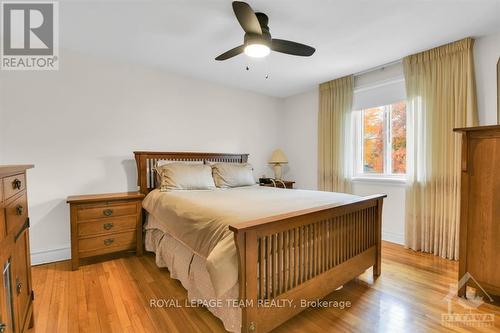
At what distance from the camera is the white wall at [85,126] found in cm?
257

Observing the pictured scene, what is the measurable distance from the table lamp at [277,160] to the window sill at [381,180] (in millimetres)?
1232

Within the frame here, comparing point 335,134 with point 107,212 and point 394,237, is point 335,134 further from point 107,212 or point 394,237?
point 107,212

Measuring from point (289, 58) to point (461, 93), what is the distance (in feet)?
6.19

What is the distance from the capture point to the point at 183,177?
287 cm

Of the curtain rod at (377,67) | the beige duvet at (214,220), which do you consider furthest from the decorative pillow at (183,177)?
the curtain rod at (377,67)

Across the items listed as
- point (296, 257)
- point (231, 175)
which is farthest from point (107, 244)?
point (296, 257)

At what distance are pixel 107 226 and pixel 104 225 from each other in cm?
3

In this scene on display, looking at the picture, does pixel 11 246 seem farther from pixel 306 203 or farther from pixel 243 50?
pixel 243 50

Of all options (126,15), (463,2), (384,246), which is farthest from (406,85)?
(126,15)

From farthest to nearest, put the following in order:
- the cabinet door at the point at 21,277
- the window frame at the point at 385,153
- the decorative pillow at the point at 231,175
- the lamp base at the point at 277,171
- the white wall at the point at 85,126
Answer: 1. the lamp base at the point at 277,171
2. the window frame at the point at 385,153
3. the decorative pillow at the point at 231,175
4. the white wall at the point at 85,126
5. the cabinet door at the point at 21,277

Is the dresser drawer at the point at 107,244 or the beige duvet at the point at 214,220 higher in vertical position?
the beige duvet at the point at 214,220

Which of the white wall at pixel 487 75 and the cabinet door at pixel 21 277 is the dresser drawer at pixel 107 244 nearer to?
the cabinet door at pixel 21 277

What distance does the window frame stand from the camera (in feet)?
11.0

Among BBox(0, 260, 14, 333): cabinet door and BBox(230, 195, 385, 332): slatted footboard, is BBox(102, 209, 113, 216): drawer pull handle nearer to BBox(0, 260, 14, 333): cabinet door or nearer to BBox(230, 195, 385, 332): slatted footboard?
BBox(0, 260, 14, 333): cabinet door
